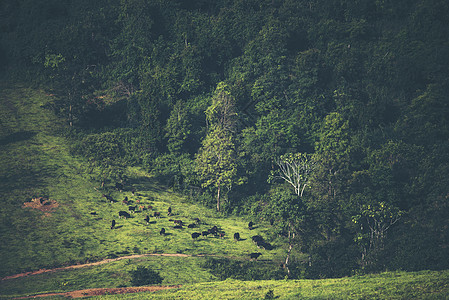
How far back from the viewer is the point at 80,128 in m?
98.6

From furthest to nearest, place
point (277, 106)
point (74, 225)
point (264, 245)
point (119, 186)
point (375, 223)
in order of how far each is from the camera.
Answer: point (277, 106) < point (119, 186) < point (264, 245) < point (375, 223) < point (74, 225)

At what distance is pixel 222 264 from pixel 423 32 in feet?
169

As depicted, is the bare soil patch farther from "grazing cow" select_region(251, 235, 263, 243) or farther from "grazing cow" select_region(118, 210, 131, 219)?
"grazing cow" select_region(251, 235, 263, 243)

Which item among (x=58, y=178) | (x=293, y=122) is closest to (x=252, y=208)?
(x=293, y=122)

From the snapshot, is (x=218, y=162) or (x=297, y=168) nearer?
(x=297, y=168)

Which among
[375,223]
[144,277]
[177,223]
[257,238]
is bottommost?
[144,277]

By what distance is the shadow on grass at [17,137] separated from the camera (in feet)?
299

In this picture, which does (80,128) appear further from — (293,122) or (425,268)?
(425,268)

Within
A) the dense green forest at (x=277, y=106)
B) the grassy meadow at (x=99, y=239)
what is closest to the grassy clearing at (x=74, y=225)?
the grassy meadow at (x=99, y=239)

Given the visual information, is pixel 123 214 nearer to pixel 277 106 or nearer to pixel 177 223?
pixel 177 223

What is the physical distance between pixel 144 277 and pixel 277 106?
1598 inches

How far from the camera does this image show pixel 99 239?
7194cm

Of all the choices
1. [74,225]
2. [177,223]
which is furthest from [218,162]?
[74,225]

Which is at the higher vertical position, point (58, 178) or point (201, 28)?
point (201, 28)
